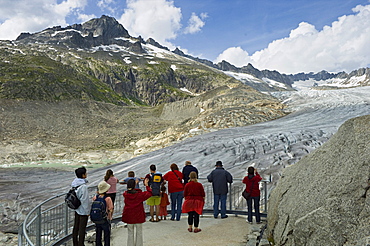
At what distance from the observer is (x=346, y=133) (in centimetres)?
702

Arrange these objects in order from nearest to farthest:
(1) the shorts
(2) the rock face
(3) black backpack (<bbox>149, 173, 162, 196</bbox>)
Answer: (2) the rock face, (3) black backpack (<bbox>149, 173, 162, 196</bbox>), (1) the shorts

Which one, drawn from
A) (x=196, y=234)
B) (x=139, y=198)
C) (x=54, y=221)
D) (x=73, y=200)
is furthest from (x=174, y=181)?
(x=54, y=221)

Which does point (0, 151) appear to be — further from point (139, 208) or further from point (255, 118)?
point (139, 208)

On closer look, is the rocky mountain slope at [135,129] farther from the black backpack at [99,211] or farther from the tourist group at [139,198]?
the black backpack at [99,211]

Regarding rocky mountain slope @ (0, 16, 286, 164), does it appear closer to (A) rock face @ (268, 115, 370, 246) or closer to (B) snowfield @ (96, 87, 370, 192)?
(B) snowfield @ (96, 87, 370, 192)

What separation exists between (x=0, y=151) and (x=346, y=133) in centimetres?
4575

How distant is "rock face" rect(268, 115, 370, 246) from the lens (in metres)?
5.54

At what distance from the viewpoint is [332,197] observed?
6008 millimetres

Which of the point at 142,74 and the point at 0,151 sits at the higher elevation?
the point at 142,74

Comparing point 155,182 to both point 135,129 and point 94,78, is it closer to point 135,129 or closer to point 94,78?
point 135,129

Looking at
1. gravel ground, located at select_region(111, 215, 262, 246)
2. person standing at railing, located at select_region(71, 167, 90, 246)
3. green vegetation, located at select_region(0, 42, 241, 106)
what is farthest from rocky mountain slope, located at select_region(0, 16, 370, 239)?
person standing at railing, located at select_region(71, 167, 90, 246)

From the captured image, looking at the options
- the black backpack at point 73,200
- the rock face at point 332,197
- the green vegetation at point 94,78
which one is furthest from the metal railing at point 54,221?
the green vegetation at point 94,78

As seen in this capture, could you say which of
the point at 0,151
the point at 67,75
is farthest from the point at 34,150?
the point at 67,75

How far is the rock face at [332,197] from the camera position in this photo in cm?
554
